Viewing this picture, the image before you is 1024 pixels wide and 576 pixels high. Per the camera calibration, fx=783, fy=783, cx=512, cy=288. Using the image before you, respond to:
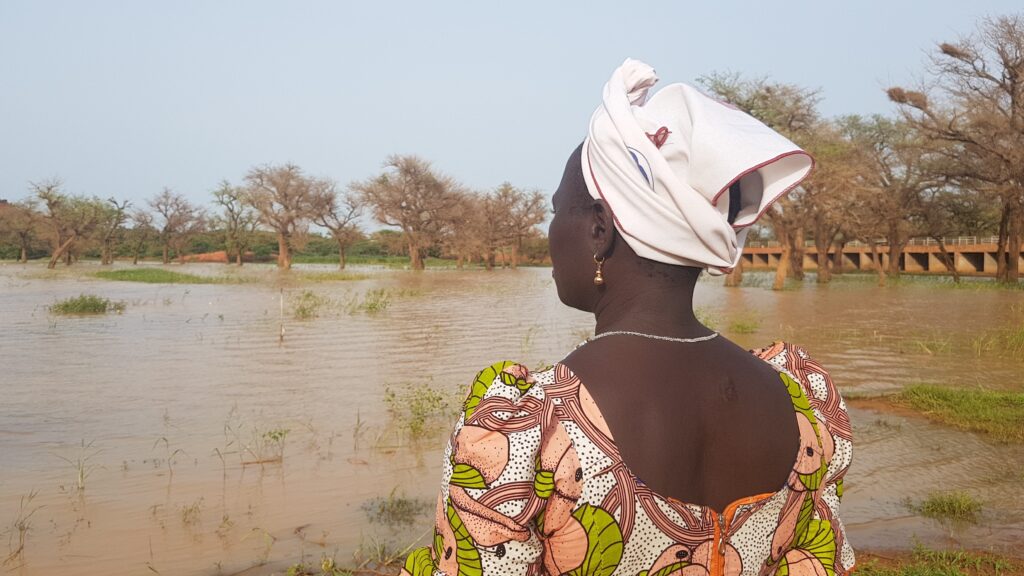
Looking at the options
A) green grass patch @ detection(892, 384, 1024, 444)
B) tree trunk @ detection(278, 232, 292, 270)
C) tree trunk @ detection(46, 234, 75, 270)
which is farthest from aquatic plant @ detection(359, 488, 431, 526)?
tree trunk @ detection(46, 234, 75, 270)

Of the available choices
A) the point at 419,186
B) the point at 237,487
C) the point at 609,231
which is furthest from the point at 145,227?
the point at 609,231

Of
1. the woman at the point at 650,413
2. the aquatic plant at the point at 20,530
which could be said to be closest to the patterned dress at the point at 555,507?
the woman at the point at 650,413

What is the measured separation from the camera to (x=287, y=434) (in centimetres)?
604

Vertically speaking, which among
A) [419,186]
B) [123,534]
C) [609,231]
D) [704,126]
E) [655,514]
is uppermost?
[419,186]

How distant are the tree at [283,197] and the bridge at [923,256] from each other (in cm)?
2742

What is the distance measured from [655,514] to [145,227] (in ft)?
203

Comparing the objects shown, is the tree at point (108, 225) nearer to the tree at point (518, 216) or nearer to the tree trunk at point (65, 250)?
the tree trunk at point (65, 250)

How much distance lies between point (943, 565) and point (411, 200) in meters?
44.3

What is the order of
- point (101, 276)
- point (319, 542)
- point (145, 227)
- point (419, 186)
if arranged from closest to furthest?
point (319, 542), point (101, 276), point (419, 186), point (145, 227)

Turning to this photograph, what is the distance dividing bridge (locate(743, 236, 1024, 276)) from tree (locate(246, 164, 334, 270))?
90.0 feet

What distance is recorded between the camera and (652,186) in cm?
120

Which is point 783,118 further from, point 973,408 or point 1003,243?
point 973,408

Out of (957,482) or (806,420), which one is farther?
(957,482)

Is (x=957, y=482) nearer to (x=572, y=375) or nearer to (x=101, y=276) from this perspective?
(x=572, y=375)
